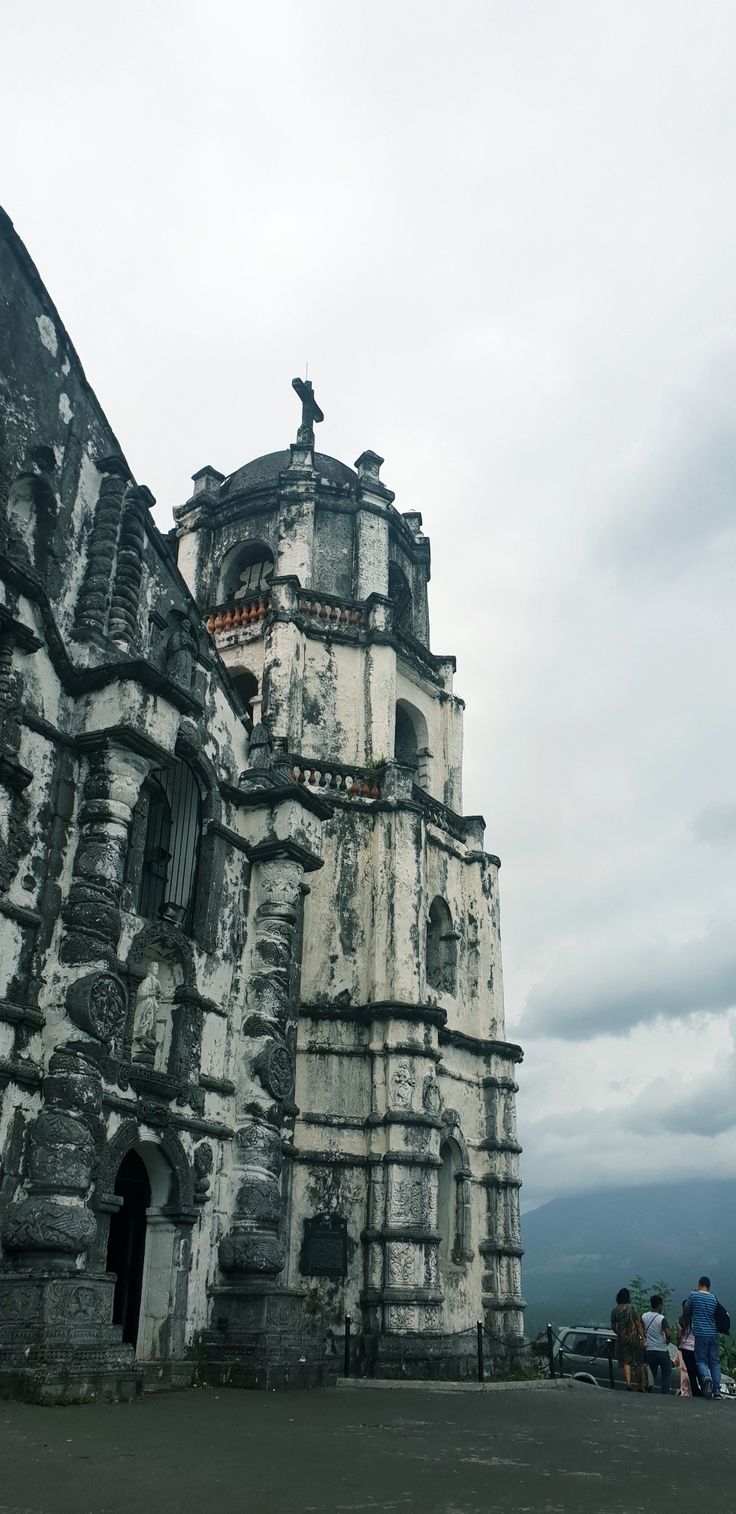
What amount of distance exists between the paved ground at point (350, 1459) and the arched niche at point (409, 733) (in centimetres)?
1463

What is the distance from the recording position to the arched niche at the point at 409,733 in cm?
2434

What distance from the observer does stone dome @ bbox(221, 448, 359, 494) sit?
83.3ft

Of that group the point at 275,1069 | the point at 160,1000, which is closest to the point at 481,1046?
the point at 275,1069

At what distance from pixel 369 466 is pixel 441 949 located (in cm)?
1082

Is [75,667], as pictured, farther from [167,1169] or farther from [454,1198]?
[454,1198]

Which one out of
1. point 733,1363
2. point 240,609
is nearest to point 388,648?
point 240,609

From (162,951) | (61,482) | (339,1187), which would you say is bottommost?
(339,1187)

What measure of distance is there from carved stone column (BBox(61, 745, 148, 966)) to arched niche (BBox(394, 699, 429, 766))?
11.8 m

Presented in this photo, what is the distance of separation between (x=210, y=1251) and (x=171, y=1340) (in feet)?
4.13

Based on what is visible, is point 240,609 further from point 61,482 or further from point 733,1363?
point 733,1363

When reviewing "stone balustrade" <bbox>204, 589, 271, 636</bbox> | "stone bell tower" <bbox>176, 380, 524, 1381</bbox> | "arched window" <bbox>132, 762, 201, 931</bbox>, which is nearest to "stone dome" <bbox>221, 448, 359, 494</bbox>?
"stone bell tower" <bbox>176, 380, 524, 1381</bbox>

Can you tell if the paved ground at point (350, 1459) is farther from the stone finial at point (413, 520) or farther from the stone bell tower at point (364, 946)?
the stone finial at point (413, 520)

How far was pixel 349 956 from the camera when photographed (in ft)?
66.9

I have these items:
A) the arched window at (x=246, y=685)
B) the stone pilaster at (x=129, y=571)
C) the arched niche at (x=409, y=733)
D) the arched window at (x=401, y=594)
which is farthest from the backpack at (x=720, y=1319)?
the arched window at (x=401, y=594)
